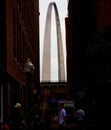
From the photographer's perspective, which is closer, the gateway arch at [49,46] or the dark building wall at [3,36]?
the dark building wall at [3,36]

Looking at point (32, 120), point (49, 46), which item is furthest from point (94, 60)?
point (49, 46)

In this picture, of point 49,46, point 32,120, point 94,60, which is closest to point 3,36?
point 32,120

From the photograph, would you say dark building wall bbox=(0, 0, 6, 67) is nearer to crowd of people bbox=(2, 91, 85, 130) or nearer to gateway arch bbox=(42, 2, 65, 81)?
crowd of people bbox=(2, 91, 85, 130)

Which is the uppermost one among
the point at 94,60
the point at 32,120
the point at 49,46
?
the point at 49,46

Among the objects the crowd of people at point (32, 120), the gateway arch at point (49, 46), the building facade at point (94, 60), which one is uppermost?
the gateway arch at point (49, 46)

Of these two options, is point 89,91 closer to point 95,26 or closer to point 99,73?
point 99,73

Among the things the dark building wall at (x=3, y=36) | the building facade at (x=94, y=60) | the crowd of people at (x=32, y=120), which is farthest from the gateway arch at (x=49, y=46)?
the dark building wall at (x=3, y=36)

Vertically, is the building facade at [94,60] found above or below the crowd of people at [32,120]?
above

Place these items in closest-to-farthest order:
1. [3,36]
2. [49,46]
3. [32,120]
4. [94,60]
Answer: [3,36] < [32,120] < [94,60] < [49,46]

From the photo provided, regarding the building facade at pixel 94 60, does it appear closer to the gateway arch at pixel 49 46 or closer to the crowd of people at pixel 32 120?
the crowd of people at pixel 32 120

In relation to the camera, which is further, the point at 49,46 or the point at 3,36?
the point at 49,46

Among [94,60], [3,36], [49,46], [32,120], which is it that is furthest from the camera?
[49,46]

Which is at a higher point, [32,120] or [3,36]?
[3,36]

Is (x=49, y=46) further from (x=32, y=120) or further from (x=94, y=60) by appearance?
(x=32, y=120)
